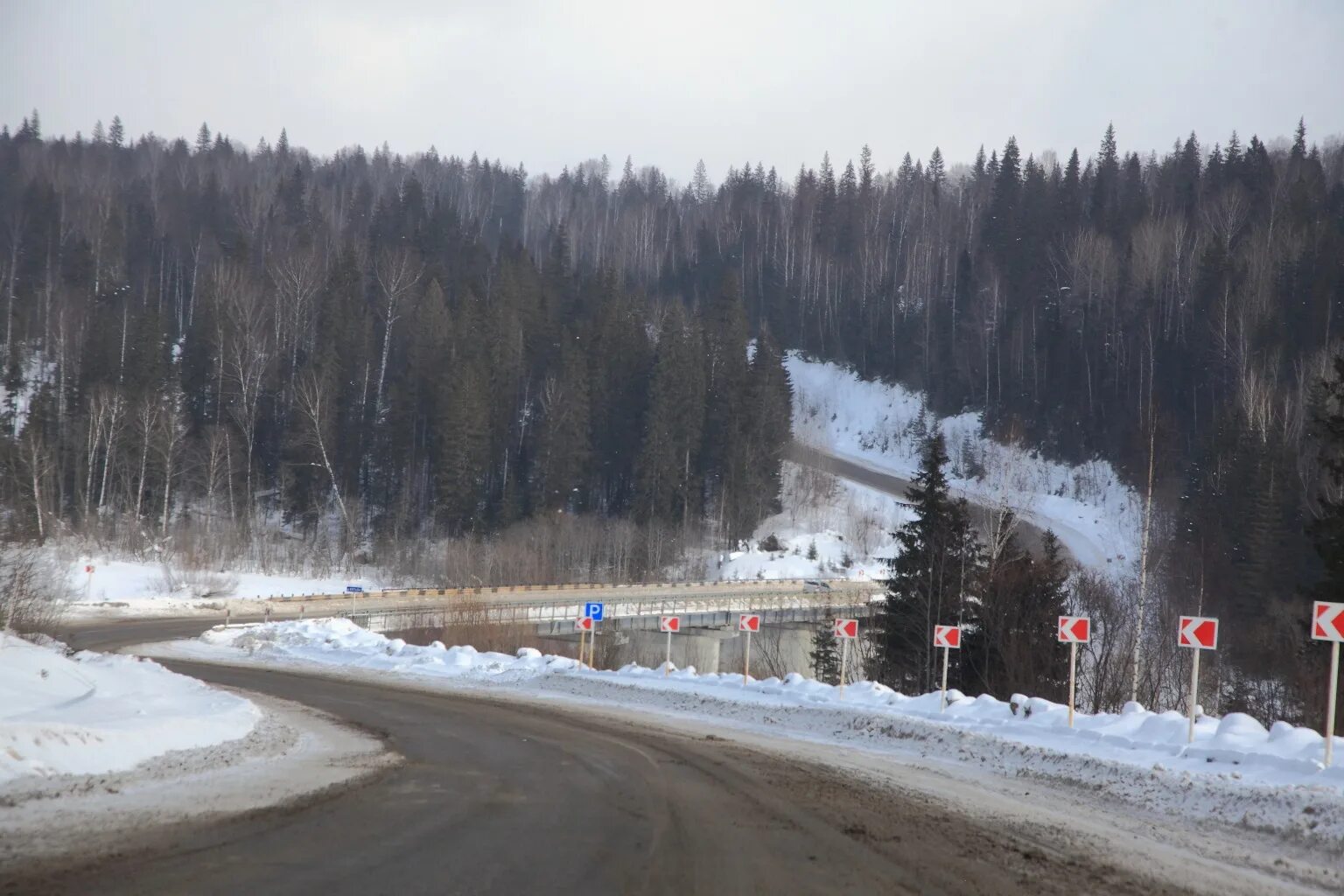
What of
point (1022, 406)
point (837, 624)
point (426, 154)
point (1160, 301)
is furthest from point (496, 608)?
point (426, 154)

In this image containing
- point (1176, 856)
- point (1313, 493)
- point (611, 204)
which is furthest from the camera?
point (611, 204)

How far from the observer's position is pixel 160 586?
58219 mm

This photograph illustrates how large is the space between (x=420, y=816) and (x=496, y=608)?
3900 cm

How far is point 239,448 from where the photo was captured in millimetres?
79562

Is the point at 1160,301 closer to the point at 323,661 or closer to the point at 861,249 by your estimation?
the point at 861,249

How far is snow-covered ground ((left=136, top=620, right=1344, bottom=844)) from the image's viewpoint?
1203 cm

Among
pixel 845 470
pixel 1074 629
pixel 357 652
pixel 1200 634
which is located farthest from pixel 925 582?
pixel 845 470

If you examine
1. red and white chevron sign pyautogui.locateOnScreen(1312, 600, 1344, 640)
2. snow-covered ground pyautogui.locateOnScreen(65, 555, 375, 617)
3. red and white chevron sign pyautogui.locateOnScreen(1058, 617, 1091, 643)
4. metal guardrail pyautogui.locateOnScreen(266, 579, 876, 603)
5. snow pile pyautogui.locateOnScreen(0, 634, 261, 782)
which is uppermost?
red and white chevron sign pyautogui.locateOnScreen(1312, 600, 1344, 640)

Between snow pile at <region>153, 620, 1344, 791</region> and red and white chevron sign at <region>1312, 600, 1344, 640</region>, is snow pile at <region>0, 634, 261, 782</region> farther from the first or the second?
red and white chevron sign at <region>1312, 600, 1344, 640</region>

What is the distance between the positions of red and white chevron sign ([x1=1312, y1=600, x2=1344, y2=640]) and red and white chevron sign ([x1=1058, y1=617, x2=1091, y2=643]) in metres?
4.37

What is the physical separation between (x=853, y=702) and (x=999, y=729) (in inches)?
184

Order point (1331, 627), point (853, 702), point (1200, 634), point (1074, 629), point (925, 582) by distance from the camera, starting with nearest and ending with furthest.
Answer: point (1331, 627)
point (1200, 634)
point (1074, 629)
point (853, 702)
point (925, 582)

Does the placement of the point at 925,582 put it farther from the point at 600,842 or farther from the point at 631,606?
the point at 600,842

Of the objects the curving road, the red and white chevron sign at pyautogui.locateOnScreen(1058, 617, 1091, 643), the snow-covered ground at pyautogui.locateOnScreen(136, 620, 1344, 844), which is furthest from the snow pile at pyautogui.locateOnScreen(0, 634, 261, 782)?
the red and white chevron sign at pyautogui.locateOnScreen(1058, 617, 1091, 643)
